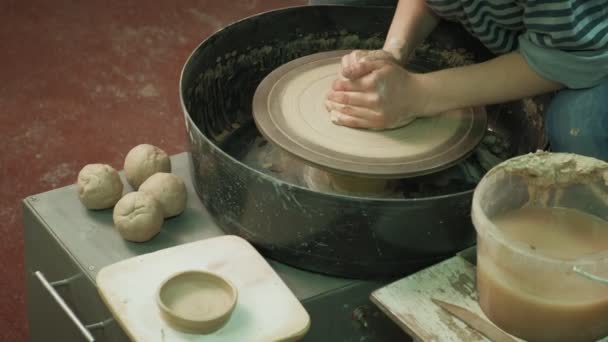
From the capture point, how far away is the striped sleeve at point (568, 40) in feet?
4.58

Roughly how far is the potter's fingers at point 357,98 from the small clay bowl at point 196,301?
1.50ft

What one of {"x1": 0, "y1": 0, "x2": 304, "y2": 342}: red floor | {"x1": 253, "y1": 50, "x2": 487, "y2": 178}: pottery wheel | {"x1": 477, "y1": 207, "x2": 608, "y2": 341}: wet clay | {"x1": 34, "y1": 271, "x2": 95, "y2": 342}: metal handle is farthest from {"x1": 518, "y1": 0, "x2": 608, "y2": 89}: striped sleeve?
{"x1": 0, "y1": 0, "x2": 304, "y2": 342}: red floor

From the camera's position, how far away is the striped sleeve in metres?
1.40

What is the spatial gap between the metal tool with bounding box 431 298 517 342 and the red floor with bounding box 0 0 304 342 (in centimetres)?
115

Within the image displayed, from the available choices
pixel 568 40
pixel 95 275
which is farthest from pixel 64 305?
pixel 568 40

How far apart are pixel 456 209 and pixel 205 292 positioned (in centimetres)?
43

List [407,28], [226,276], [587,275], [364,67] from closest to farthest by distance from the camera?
1. [587,275]
2. [226,276]
3. [364,67]
4. [407,28]

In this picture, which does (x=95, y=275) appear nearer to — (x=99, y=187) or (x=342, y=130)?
(x=99, y=187)

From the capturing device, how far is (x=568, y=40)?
142 centimetres

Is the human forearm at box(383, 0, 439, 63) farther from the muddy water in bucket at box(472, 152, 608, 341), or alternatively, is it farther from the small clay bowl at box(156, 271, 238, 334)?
the small clay bowl at box(156, 271, 238, 334)

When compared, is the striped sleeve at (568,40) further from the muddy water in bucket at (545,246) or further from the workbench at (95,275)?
the workbench at (95,275)

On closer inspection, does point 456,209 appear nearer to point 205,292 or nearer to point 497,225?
point 497,225

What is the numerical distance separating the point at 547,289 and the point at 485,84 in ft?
1.62

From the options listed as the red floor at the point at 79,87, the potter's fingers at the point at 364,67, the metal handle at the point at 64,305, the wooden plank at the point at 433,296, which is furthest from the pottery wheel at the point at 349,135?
the red floor at the point at 79,87
